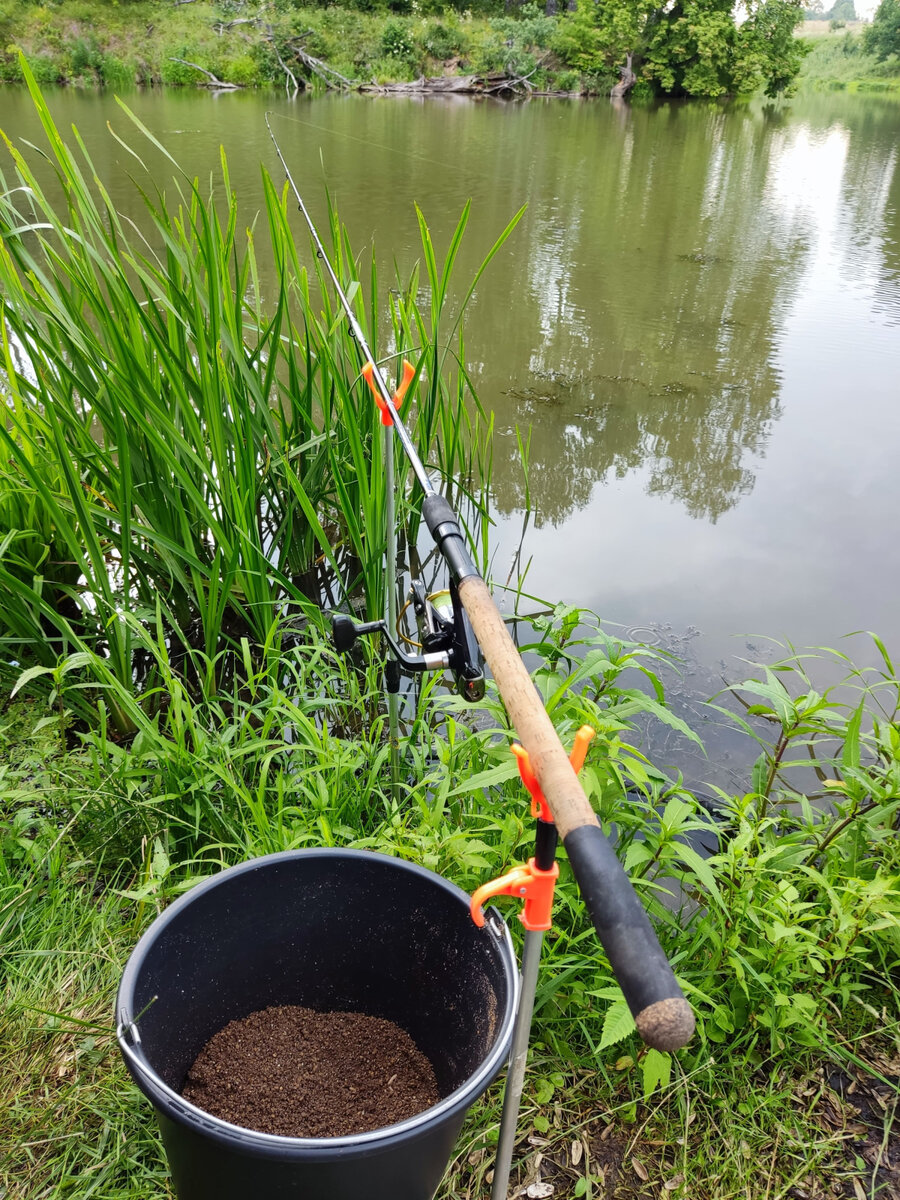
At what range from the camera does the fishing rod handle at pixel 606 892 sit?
1.33 ft

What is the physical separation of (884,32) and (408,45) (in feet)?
66.0

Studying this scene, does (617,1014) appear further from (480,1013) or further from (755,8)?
(755,8)

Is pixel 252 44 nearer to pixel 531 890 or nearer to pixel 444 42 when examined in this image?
pixel 444 42

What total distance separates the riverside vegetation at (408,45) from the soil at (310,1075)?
68.3 ft

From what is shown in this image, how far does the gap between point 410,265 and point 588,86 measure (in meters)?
19.4

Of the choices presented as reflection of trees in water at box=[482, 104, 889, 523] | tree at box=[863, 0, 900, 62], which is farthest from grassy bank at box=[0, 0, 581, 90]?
tree at box=[863, 0, 900, 62]

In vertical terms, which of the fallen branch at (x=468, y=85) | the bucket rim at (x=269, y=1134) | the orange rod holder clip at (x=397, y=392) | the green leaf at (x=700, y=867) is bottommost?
the green leaf at (x=700, y=867)

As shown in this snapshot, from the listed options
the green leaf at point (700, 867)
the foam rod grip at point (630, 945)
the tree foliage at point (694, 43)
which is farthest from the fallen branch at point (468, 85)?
the foam rod grip at point (630, 945)

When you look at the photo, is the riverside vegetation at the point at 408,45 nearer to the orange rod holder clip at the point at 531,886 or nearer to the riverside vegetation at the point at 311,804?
the riverside vegetation at the point at 311,804

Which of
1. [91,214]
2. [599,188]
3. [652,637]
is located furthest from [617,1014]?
[599,188]

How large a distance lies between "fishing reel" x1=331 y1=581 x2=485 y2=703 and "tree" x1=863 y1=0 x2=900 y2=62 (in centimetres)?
3676

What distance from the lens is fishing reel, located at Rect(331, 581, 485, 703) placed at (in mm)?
841

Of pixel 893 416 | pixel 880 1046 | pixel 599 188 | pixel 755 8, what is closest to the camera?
pixel 880 1046

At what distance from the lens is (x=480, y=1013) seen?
930 mm
